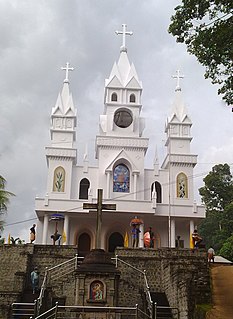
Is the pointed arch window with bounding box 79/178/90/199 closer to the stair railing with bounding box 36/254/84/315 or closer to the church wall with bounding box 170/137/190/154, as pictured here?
the church wall with bounding box 170/137/190/154

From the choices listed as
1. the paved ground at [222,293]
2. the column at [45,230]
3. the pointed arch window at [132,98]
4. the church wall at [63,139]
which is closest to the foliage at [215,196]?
the pointed arch window at [132,98]

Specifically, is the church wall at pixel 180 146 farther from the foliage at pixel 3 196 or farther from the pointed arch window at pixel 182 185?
the foliage at pixel 3 196

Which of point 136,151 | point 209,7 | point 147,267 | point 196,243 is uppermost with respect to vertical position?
point 136,151

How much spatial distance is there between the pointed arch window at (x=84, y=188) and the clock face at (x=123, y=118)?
5.10 m

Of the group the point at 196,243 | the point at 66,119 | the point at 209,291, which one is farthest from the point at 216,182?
the point at 209,291

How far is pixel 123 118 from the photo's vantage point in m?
33.4

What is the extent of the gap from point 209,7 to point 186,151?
20557mm

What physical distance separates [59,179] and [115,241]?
563 centimetres

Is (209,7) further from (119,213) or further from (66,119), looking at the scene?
(66,119)

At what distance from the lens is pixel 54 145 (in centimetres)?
3161

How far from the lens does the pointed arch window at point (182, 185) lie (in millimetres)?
30750

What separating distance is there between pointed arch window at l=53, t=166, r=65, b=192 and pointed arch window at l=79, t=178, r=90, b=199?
4.55ft

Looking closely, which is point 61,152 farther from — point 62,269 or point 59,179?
point 62,269

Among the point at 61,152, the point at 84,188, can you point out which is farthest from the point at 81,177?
the point at 61,152
